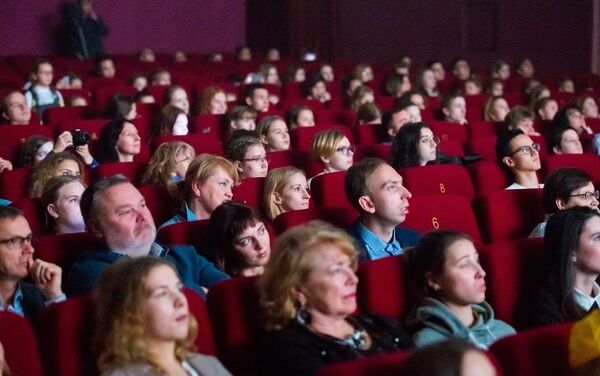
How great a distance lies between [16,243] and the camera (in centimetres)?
230

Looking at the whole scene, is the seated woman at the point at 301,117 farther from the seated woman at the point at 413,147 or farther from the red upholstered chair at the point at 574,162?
the red upholstered chair at the point at 574,162

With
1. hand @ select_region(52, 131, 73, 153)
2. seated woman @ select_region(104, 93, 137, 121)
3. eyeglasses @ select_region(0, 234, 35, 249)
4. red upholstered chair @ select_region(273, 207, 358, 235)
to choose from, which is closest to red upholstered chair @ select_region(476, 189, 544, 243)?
red upholstered chair @ select_region(273, 207, 358, 235)

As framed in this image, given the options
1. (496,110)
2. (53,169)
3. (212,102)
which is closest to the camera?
Result: (53,169)

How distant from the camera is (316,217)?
9.22ft

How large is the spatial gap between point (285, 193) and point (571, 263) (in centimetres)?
96

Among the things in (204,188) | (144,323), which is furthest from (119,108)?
(144,323)

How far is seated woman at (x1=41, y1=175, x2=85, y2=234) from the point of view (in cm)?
286

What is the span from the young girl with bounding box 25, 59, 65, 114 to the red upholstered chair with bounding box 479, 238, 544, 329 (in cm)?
370

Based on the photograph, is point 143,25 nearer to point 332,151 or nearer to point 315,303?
A: point 332,151

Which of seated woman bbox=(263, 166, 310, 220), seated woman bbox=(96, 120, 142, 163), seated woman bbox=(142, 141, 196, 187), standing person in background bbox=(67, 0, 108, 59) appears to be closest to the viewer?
seated woman bbox=(263, 166, 310, 220)

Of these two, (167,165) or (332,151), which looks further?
(332,151)

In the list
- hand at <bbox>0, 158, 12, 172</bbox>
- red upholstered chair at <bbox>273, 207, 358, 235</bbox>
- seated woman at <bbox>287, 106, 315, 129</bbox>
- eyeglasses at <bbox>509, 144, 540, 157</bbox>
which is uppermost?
seated woman at <bbox>287, 106, 315, 129</bbox>

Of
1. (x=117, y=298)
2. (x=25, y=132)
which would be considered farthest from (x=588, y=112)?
(x=117, y=298)

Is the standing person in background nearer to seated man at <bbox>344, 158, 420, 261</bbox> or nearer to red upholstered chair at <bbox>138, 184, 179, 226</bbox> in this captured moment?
red upholstered chair at <bbox>138, 184, 179, 226</bbox>
